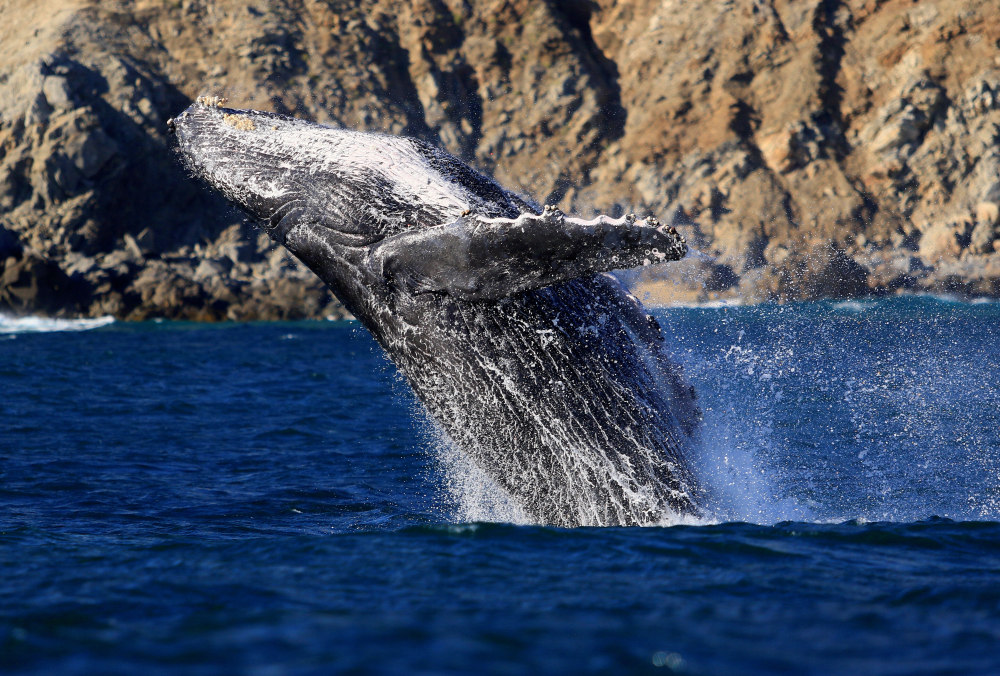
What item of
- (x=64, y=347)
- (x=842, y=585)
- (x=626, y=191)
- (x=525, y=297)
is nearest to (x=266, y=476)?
(x=525, y=297)

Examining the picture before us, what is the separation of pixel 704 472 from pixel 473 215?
3.09 m

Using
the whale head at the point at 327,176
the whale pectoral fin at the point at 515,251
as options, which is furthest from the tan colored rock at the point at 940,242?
the whale pectoral fin at the point at 515,251

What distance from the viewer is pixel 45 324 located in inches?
1796

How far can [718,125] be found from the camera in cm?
5775

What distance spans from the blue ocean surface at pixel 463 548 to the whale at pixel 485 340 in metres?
0.54

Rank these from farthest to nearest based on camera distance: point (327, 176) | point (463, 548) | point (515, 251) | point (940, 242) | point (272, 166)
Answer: point (940, 242)
point (272, 166)
point (327, 176)
point (463, 548)
point (515, 251)

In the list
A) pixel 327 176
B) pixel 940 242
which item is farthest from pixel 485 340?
pixel 940 242

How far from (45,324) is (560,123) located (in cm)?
3293

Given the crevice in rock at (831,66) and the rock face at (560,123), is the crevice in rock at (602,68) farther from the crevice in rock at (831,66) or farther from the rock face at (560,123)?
the crevice in rock at (831,66)

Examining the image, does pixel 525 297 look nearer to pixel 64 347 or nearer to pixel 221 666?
pixel 221 666

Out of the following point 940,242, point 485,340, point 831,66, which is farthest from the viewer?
point 831,66

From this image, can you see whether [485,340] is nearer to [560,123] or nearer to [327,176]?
[327,176]

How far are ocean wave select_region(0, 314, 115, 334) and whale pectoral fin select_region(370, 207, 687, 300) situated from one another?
38.8 m

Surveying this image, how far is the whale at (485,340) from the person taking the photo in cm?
717
